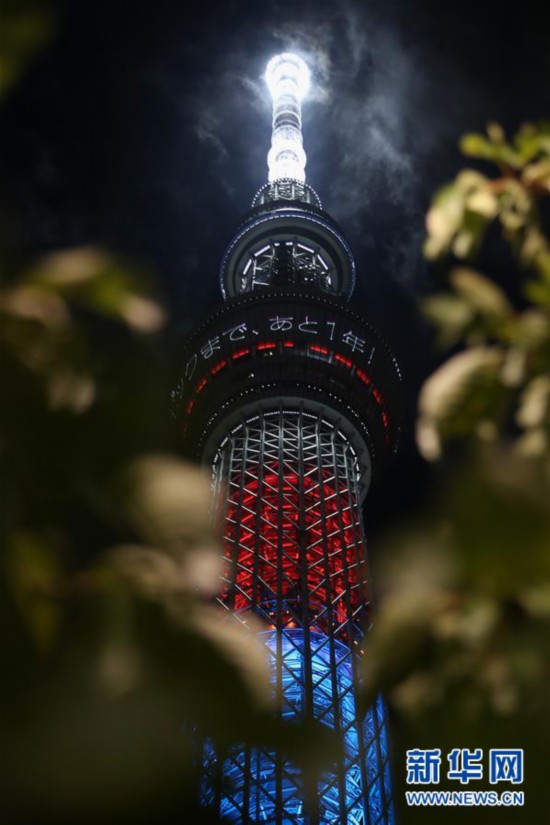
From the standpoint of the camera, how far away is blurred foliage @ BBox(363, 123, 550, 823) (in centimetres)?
96

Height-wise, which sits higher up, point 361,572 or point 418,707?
point 361,572

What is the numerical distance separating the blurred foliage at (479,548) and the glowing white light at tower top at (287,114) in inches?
2239

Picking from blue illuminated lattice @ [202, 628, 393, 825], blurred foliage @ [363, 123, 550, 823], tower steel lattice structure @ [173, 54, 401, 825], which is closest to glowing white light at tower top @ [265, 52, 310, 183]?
tower steel lattice structure @ [173, 54, 401, 825]

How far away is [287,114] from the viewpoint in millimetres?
63594

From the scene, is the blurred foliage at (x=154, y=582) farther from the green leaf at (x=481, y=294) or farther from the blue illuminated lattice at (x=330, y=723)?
the blue illuminated lattice at (x=330, y=723)

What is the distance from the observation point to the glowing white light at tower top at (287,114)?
58.7m

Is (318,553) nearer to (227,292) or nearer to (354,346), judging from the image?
(354,346)

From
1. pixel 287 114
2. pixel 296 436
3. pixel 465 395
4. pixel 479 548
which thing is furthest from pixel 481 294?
pixel 287 114

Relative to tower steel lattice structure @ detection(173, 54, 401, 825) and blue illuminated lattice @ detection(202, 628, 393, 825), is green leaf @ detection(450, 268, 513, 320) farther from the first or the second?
tower steel lattice structure @ detection(173, 54, 401, 825)

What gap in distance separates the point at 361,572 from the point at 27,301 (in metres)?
35.9

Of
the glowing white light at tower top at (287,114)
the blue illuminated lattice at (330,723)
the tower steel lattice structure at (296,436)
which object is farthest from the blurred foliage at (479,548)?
the glowing white light at tower top at (287,114)

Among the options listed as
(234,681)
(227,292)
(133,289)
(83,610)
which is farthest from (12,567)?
(227,292)

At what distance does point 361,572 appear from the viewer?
36.2 meters

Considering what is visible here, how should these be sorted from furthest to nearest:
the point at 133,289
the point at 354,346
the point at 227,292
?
the point at 227,292
the point at 354,346
the point at 133,289
